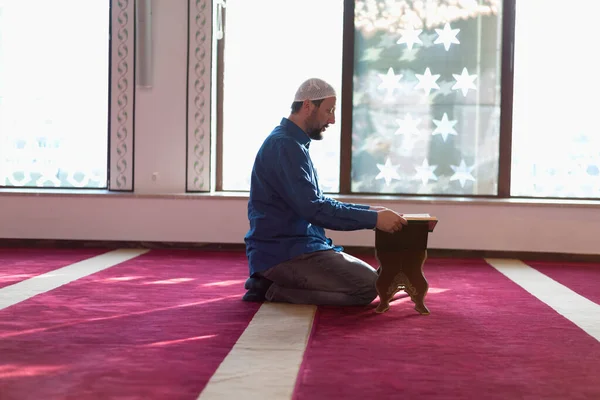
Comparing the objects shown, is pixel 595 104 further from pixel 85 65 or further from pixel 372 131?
pixel 85 65

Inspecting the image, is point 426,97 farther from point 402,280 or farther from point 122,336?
point 122,336

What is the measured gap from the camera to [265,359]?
2.64 meters

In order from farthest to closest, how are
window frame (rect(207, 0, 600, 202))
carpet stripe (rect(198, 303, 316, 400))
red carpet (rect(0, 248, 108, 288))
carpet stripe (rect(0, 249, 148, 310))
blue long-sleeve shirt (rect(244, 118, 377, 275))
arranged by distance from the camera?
window frame (rect(207, 0, 600, 202)) < red carpet (rect(0, 248, 108, 288)) < carpet stripe (rect(0, 249, 148, 310)) < blue long-sleeve shirt (rect(244, 118, 377, 275)) < carpet stripe (rect(198, 303, 316, 400))

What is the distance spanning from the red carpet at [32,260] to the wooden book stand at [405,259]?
207 cm

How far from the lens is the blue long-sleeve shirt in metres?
3.50

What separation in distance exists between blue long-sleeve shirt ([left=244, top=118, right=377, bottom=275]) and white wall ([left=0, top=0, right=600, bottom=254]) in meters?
2.26

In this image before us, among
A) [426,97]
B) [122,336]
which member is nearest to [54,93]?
[426,97]

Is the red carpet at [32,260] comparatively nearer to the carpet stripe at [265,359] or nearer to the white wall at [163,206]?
the white wall at [163,206]

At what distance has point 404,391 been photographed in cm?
231

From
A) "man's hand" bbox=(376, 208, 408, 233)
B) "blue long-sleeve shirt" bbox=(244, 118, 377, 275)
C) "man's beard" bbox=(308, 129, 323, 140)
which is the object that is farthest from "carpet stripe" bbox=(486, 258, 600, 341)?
"man's beard" bbox=(308, 129, 323, 140)

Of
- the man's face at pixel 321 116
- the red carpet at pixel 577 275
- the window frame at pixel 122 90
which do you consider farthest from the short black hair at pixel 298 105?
the window frame at pixel 122 90

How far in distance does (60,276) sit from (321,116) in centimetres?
192

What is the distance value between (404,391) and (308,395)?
297mm

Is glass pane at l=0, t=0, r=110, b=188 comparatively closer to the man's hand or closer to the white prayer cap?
the white prayer cap
